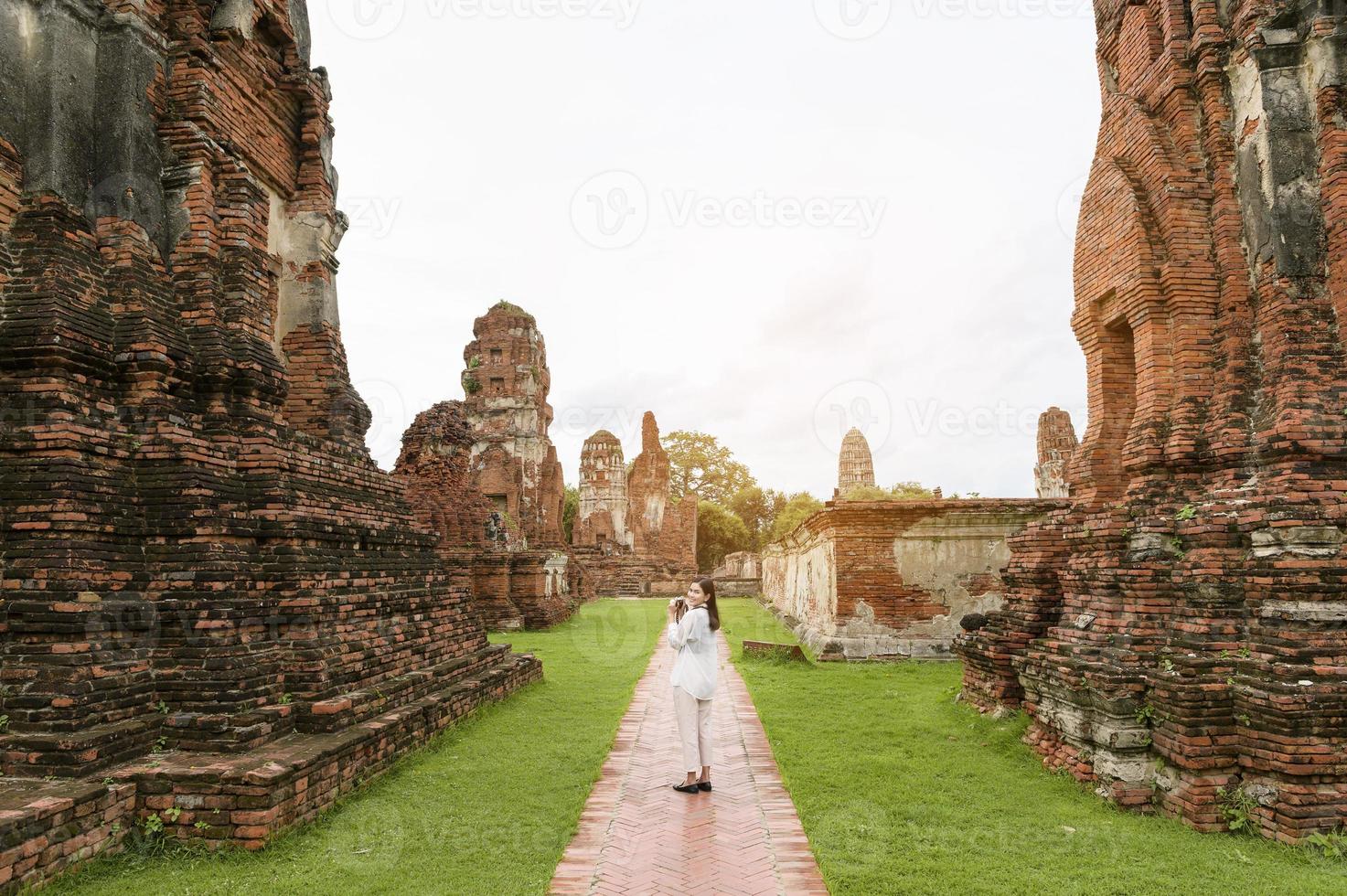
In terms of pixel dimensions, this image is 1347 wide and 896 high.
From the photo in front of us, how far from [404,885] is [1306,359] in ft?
20.9

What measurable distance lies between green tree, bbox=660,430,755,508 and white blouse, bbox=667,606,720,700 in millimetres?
53014

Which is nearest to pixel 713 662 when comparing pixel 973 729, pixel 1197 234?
pixel 973 729

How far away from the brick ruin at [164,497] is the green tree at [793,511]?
159 ft

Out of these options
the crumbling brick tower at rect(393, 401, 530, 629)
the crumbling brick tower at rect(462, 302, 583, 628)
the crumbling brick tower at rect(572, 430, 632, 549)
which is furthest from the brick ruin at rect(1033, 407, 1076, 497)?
the crumbling brick tower at rect(572, 430, 632, 549)

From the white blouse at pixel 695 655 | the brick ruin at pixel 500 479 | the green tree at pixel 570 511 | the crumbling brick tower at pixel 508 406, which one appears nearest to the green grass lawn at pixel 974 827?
the white blouse at pixel 695 655

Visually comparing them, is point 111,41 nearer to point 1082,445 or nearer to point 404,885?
point 404,885

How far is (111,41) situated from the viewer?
6.45 m

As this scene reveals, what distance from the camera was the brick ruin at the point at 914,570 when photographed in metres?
13.0

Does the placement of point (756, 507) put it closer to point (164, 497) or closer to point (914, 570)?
point (914, 570)

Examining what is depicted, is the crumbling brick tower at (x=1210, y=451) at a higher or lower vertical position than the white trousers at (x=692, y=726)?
higher

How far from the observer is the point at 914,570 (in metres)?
13.2

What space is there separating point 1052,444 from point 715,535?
2893cm

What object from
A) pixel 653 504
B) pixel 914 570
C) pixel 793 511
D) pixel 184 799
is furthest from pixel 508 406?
pixel 793 511

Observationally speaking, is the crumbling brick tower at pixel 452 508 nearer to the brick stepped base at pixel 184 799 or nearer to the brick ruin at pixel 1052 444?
the brick stepped base at pixel 184 799
